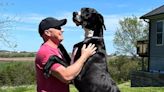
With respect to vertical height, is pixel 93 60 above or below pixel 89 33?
below

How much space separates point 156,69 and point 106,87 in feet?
82.0

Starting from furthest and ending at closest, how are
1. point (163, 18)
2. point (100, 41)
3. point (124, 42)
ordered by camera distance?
point (124, 42)
point (163, 18)
point (100, 41)

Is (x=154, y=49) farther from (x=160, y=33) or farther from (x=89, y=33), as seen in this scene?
(x=89, y=33)

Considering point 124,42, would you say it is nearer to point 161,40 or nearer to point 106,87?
point 161,40

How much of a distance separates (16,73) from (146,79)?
315 inches

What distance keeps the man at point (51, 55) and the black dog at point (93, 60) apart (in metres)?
0.31

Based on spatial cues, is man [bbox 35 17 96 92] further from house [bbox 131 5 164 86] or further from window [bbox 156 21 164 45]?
window [bbox 156 21 164 45]

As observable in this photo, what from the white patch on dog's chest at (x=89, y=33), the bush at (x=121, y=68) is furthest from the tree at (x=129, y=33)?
the white patch on dog's chest at (x=89, y=33)

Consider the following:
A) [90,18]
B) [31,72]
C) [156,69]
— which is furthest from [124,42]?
[90,18]

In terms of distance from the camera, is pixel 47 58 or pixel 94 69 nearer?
pixel 47 58

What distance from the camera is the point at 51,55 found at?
12.7 ft

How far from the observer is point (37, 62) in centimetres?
398

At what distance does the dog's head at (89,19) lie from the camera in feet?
15.2

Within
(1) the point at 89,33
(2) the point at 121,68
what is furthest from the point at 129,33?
(1) the point at 89,33
